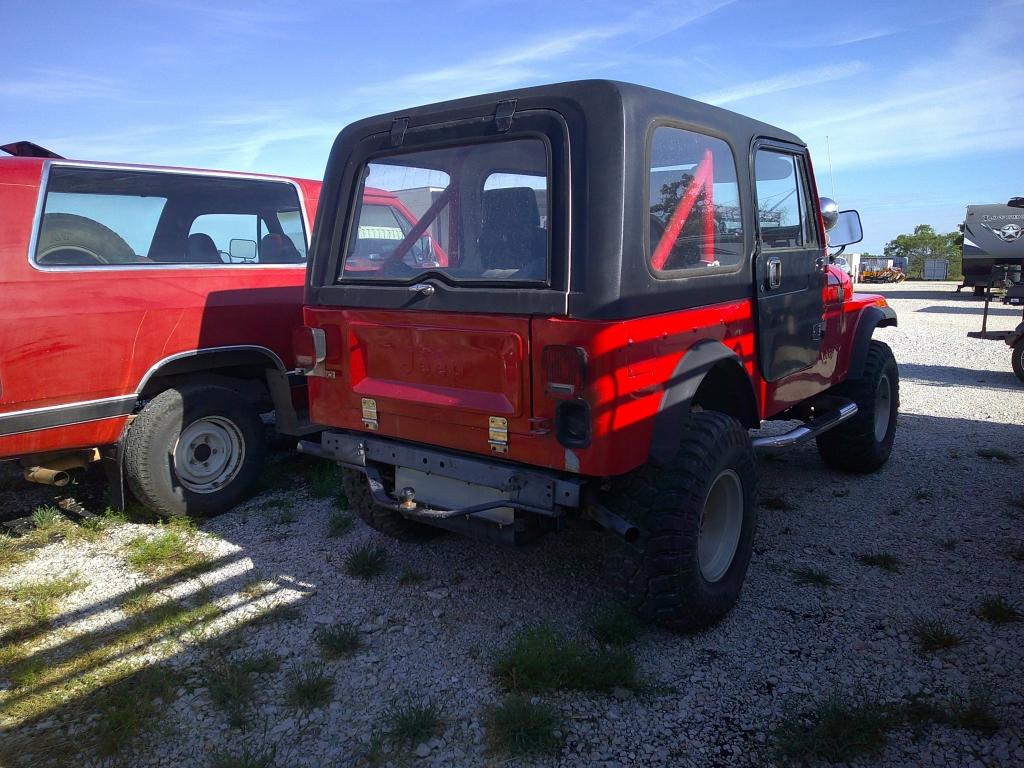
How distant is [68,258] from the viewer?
4.11 metres

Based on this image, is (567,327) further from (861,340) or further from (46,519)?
(46,519)

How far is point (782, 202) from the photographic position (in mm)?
4172

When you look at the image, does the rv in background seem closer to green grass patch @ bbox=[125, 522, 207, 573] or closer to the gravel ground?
the gravel ground

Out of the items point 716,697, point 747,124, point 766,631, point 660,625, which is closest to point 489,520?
point 660,625

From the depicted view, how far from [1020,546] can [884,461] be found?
58.0 inches

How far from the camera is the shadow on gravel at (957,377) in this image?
8.95m

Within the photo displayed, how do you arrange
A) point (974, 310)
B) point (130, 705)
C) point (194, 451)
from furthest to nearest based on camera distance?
point (974, 310) < point (194, 451) < point (130, 705)

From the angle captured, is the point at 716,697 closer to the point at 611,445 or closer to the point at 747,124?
the point at 611,445

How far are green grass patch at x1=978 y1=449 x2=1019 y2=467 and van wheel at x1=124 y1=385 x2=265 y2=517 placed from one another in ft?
17.7

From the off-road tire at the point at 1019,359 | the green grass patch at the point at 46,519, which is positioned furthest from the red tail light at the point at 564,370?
A: the off-road tire at the point at 1019,359

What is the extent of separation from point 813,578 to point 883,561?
1.57 feet

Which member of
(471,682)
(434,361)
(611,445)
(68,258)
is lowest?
(471,682)

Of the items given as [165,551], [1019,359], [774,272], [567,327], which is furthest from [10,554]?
[1019,359]

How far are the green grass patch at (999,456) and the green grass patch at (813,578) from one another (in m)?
2.77
